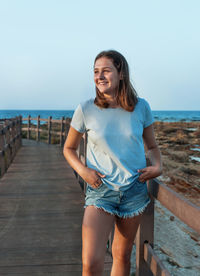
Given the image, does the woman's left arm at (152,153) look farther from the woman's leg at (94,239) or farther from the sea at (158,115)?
the sea at (158,115)

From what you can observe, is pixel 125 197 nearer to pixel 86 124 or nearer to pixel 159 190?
pixel 159 190

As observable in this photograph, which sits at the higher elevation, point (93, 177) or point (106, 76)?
point (106, 76)

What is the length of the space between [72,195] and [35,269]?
245 cm

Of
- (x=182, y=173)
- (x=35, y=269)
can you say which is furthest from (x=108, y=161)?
(x=182, y=173)

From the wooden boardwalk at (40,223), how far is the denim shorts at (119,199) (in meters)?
1.25

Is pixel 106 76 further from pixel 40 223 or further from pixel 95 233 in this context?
pixel 40 223

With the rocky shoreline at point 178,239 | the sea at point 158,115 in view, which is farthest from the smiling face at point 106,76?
the sea at point 158,115

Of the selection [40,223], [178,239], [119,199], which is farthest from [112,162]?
[178,239]

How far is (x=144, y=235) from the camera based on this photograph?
6.57 ft

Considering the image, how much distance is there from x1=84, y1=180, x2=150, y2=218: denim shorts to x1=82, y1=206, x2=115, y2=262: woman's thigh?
4cm

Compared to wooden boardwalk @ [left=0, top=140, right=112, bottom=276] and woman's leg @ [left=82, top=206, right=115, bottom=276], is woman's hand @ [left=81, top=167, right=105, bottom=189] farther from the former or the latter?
wooden boardwalk @ [left=0, top=140, right=112, bottom=276]

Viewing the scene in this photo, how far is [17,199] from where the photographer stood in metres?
4.93

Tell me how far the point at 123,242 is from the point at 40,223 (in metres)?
2.31

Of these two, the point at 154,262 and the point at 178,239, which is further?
the point at 178,239
